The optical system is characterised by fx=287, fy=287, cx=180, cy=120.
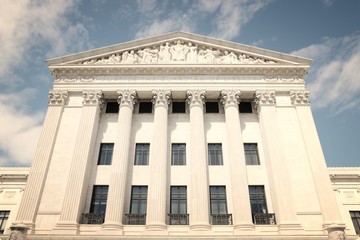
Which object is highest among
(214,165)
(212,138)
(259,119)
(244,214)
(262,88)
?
(262,88)

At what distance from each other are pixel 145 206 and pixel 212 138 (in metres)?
8.41

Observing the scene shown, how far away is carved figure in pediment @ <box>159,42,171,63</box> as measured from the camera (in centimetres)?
2859

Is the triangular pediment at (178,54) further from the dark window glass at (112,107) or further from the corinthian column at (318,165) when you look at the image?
the corinthian column at (318,165)

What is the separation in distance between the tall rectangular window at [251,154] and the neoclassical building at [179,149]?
0.31ft

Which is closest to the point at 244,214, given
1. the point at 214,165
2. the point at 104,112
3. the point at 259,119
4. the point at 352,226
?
the point at 214,165

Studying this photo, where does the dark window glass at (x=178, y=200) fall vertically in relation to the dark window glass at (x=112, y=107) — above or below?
below

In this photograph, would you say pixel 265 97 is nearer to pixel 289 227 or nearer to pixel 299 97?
pixel 299 97

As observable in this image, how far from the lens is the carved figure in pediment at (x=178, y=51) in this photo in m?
28.7

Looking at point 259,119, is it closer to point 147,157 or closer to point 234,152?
point 234,152

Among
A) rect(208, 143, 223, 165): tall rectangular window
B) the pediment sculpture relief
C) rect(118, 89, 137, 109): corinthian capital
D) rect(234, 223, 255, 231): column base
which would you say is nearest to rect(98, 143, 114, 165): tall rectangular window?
rect(118, 89, 137, 109): corinthian capital

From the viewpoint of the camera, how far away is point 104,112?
2794 centimetres

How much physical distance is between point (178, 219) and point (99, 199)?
21.9ft

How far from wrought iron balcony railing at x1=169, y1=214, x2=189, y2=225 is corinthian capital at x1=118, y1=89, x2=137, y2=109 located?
10587 millimetres

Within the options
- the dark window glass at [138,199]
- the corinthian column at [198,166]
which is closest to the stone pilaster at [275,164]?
the corinthian column at [198,166]
